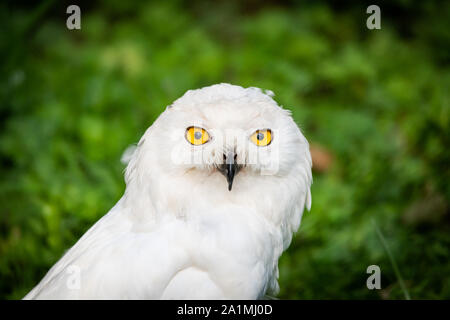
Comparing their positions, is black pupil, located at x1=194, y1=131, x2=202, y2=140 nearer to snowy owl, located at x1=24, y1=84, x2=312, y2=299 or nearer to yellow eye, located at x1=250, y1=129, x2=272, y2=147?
snowy owl, located at x1=24, y1=84, x2=312, y2=299

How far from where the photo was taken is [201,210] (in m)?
2.16

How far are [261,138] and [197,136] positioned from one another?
285mm

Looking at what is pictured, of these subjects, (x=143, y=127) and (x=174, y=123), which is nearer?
(x=174, y=123)

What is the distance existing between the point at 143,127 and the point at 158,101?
36cm

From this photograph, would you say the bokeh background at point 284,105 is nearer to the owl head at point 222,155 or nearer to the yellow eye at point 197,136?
the owl head at point 222,155

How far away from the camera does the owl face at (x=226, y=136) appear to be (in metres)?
2.08

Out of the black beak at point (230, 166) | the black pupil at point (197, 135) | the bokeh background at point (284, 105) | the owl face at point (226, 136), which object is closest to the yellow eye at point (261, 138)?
the owl face at point (226, 136)

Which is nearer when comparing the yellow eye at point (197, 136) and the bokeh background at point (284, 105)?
the yellow eye at point (197, 136)

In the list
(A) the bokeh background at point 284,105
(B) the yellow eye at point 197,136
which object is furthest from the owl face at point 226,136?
(A) the bokeh background at point 284,105

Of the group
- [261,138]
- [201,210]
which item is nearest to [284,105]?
[261,138]

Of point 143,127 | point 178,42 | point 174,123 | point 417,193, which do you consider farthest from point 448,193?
point 178,42

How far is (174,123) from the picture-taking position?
7.09ft

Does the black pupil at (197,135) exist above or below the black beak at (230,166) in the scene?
above
